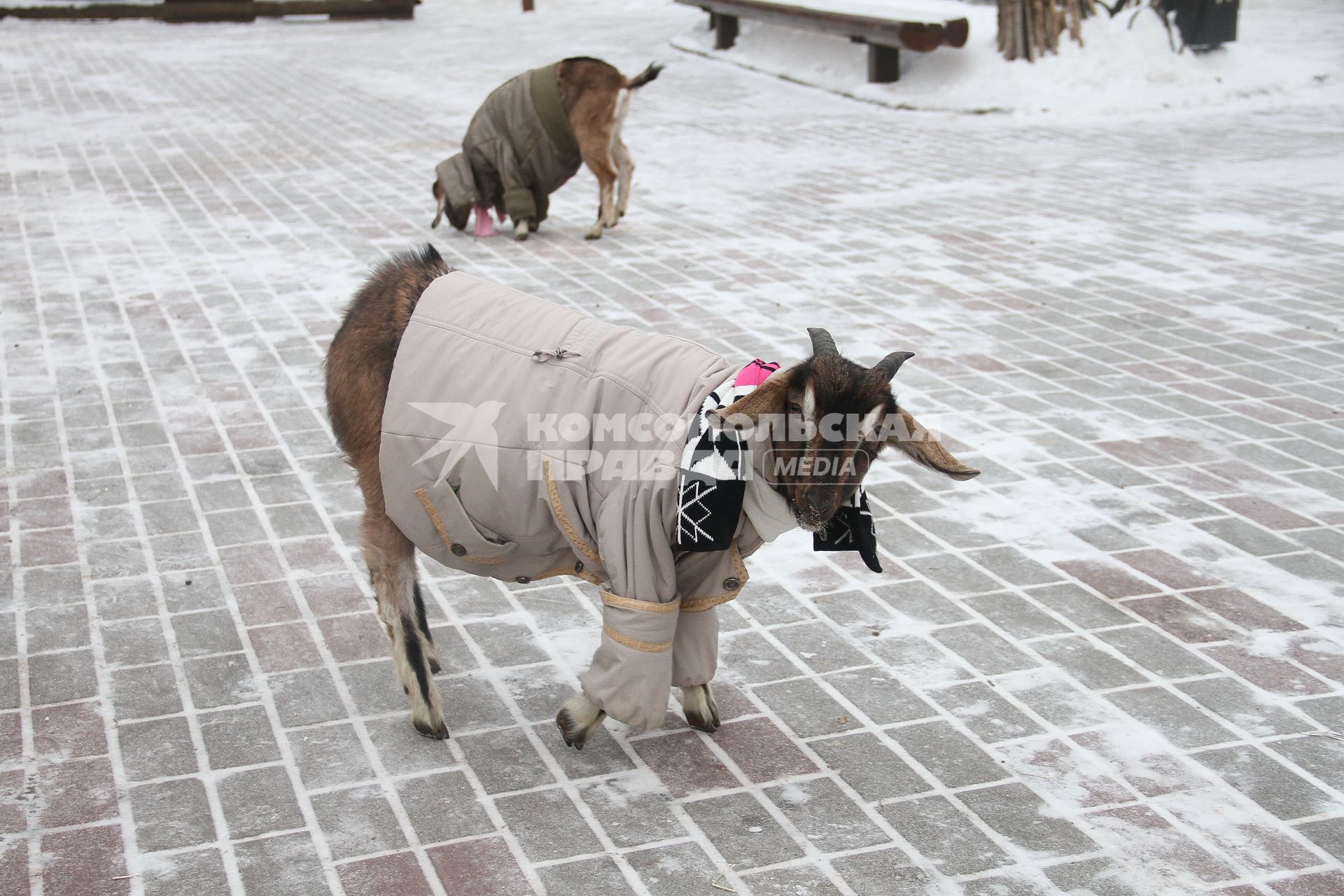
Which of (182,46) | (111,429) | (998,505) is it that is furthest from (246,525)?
(182,46)

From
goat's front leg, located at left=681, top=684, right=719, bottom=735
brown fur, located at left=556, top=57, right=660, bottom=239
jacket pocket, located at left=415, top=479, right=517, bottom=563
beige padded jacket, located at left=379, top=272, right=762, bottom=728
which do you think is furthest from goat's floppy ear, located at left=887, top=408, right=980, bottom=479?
brown fur, located at left=556, top=57, right=660, bottom=239

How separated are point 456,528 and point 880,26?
40.0 ft

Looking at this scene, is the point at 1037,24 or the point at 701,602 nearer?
the point at 701,602

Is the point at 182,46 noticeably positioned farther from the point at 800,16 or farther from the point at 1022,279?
the point at 1022,279

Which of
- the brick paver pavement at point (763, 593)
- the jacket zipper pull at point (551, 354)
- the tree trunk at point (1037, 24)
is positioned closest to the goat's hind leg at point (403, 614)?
the brick paver pavement at point (763, 593)

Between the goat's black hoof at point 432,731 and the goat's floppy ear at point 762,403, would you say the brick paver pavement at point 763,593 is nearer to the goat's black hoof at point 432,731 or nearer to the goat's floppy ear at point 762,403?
the goat's black hoof at point 432,731

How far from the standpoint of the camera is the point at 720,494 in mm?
3367

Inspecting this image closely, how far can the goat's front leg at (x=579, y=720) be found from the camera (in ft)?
12.5

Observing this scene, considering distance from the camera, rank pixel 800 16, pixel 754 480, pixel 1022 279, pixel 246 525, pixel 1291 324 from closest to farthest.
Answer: pixel 754 480
pixel 246 525
pixel 1291 324
pixel 1022 279
pixel 800 16

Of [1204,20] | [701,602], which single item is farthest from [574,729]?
[1204,20]

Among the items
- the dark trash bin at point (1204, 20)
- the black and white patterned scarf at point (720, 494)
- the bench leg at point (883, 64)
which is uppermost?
the dark trash bin at point (1204, 20)

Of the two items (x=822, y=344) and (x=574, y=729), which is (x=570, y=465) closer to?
(x=822, y=344)

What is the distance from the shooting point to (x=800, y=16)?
15922 millimetres

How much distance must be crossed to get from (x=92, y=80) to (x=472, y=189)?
1006cm
